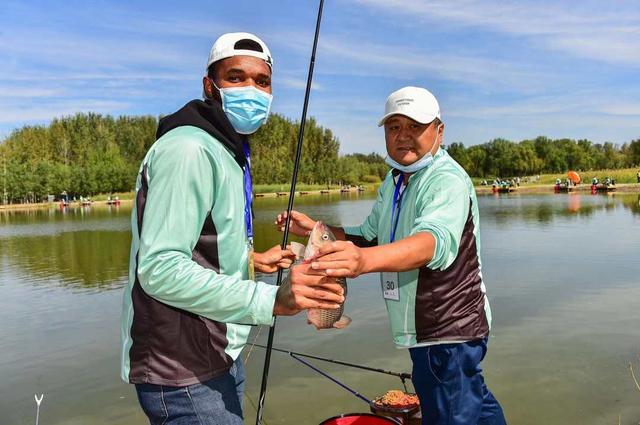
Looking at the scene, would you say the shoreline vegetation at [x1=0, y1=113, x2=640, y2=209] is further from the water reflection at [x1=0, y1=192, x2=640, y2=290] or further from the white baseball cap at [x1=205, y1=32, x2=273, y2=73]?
the white baseball cap at [x1=205, y1=32, x2=273, y2=73]

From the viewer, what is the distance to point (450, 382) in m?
2.80

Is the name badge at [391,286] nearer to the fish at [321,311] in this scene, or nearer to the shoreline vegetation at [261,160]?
the fish at [321,311]

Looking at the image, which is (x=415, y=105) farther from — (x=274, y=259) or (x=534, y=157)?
(x=534, y=157)

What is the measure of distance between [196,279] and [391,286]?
1484 millimetres

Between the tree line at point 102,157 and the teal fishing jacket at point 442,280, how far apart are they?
85.6 metres

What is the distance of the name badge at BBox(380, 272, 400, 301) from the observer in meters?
2.93

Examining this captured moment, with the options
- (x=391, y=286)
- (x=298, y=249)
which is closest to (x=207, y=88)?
(x=298, y=249)

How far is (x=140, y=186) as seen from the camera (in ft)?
6.17

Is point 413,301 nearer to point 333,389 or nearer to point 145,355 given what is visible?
point 145,355

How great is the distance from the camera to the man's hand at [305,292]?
1756 mm

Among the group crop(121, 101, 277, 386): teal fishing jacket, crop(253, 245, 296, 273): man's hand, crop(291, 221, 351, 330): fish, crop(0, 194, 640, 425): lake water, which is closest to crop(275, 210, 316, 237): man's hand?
crop(253, 245, 296, 273): man's hand

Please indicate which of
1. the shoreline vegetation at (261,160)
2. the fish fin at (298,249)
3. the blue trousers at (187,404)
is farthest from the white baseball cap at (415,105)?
the shoreline vegetation at (261,160)

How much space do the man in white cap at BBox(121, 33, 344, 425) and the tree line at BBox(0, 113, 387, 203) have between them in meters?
86.2

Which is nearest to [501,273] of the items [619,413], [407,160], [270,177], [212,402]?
[619,413]
